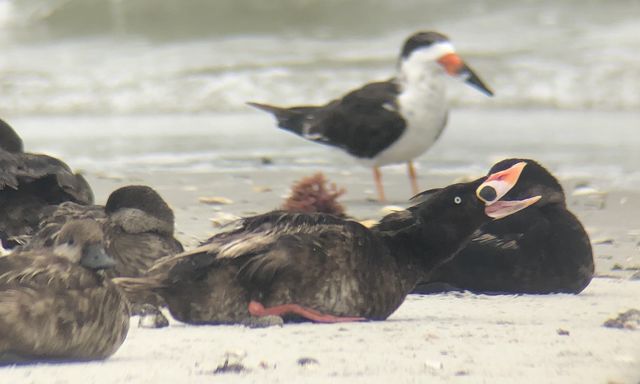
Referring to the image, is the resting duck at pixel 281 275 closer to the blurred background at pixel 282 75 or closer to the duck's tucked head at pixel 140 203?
the duck's tucked head at pixel 140 203

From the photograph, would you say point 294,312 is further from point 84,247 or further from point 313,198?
point 313,198

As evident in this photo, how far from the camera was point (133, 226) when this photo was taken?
553 cm

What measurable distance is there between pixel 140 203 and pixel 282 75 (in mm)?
11538

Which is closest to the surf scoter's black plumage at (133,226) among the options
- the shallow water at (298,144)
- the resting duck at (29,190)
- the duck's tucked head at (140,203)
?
the duck's tucked head at (140,203)

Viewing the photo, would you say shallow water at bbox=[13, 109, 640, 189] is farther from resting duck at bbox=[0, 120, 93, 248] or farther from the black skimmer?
resting duck at bbox=[0, 120, 93, 248]

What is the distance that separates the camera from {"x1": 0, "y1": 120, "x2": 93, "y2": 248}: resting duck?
611 centimetres

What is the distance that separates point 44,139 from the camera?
12.9 meters

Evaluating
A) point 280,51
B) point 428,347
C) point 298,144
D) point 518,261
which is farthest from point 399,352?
point 280,51

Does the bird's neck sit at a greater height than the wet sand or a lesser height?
lesser

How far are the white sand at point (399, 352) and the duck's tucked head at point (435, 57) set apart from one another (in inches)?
216

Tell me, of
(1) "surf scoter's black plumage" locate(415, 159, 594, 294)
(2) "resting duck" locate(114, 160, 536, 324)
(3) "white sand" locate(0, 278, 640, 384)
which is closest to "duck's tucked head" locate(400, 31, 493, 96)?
(1) "surf scoter's black plumage" locate(415, 159, 594, 294)

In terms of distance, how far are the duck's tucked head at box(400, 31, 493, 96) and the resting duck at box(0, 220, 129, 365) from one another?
6.60m

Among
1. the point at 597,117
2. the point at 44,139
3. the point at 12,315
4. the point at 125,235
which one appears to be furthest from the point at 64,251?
the point at 597,117

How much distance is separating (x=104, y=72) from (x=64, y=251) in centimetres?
1401
